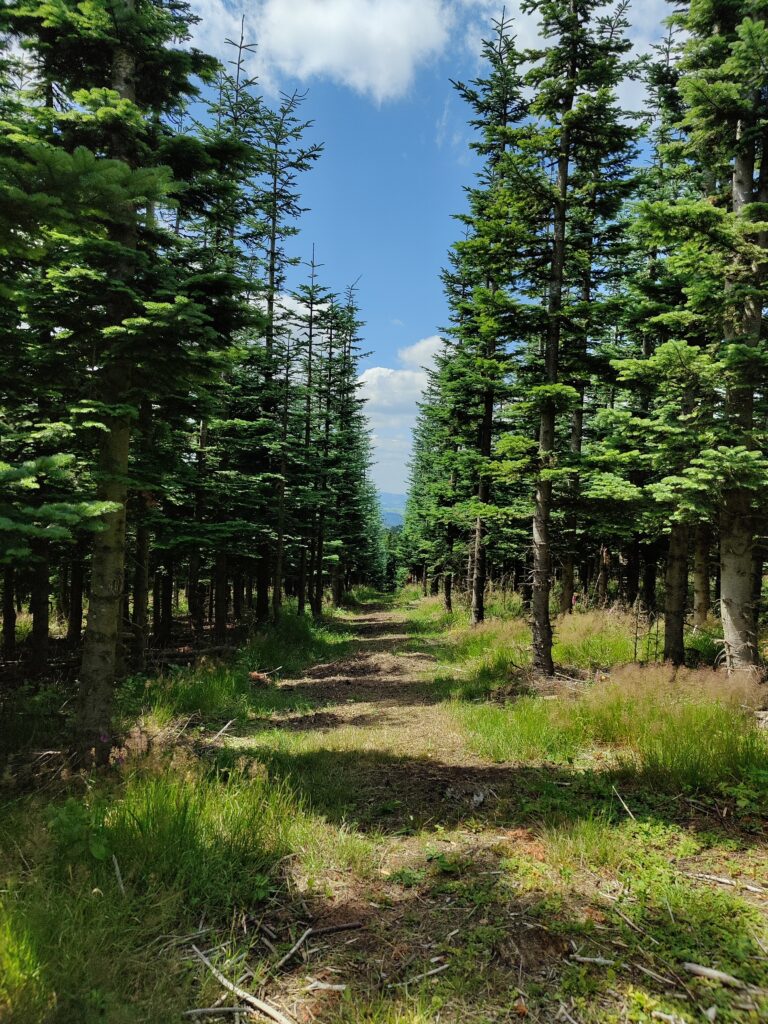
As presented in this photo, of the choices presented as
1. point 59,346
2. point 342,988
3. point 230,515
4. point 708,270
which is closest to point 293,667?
point 230,515

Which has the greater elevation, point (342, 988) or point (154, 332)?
point (154, 332)

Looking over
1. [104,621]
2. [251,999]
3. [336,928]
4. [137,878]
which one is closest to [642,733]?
[336,928]

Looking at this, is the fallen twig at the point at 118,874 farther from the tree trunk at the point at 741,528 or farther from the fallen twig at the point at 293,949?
the tree trunk at the point at 741,528

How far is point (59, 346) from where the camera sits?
19.9 feet

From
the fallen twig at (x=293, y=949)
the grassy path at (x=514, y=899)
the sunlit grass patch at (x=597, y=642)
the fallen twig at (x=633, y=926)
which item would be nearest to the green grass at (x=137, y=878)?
the fallen twig at (x=293, y=949)

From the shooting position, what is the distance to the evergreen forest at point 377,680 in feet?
10.2

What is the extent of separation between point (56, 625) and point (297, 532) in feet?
38.3

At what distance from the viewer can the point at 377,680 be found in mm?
12719

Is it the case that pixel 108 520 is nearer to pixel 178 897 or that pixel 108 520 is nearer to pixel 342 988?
pixel 178 897

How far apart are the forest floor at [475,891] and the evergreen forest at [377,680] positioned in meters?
0.03

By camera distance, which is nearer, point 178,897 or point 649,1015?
point 649,1015

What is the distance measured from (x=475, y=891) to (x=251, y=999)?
181cm

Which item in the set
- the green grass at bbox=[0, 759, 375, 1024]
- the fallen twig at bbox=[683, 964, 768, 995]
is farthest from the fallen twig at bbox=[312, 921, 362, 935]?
the fallen twig at bbox=[683, 964, 768, 995]

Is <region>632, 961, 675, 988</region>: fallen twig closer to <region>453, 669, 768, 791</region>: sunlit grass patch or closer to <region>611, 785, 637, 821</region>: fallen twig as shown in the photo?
<region>611, 785, 637, 821</region>: fallen twig
